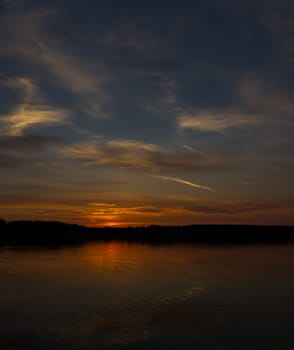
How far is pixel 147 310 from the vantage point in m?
33.7

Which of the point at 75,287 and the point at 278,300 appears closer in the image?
the point at 278,300

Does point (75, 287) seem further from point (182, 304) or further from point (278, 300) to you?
point (278, 300)

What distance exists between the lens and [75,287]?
45781mm

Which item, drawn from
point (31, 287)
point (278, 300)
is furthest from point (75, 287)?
point (278, 300)

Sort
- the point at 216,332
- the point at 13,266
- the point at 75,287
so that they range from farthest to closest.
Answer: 1. the point at 13,266
2. the point at 75,287
3. the point at 216,332

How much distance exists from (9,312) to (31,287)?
12182 millimetres

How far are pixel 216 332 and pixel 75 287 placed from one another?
21664 millimetres

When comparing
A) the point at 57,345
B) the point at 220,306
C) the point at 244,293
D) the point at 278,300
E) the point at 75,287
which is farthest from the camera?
the point at 75,287

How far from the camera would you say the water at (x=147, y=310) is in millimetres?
25719

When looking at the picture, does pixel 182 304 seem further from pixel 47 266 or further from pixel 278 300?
pixel 47 266

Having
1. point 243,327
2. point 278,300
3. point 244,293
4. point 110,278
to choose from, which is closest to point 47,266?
point 110,278

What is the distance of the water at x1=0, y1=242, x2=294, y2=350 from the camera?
25719 mm

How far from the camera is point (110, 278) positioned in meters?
53.0

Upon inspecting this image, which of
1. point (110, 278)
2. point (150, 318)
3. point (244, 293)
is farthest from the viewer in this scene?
point (110, 278)
